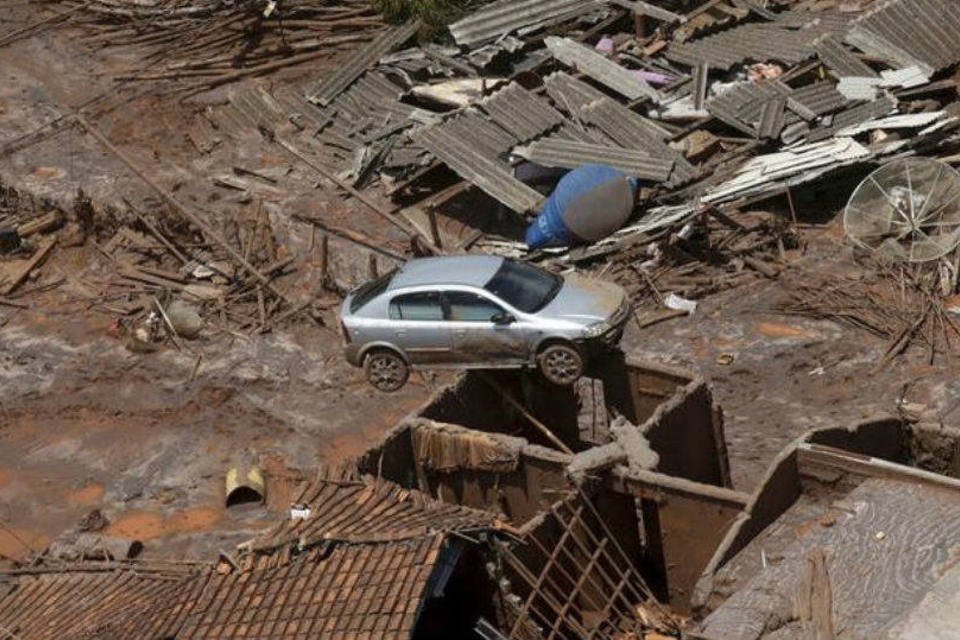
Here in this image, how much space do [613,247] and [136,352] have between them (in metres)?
8.30

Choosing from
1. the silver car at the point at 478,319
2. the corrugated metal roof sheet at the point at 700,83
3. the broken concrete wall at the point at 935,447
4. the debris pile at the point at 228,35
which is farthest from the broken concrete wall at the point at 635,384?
the debris pile at the point at 228,35

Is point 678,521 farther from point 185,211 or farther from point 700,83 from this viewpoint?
point 185,211

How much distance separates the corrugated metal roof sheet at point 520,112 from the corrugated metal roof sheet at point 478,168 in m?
0.92

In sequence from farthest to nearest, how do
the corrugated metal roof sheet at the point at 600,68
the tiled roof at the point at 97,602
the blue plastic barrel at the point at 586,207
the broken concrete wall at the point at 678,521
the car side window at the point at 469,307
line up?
the corrugated metal roof sheet at the point at 600,68, the blue plastic barrel at the point at 586,207, the car side window at the point at 469,307, the broken concrete wall at the point at 678,521, the tiled roof at the point at 97,602

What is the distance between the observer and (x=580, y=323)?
22.3m

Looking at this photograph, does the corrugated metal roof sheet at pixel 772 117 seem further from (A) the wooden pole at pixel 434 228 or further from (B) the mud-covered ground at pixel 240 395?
(A) the wooden pole at pixel 434 228

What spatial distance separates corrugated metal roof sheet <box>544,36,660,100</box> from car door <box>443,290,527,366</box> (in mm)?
9961

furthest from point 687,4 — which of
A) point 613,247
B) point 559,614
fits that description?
point 559,614

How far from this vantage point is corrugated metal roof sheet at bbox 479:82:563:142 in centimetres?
3069

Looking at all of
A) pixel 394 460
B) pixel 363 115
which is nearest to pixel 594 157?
pixel 363 115

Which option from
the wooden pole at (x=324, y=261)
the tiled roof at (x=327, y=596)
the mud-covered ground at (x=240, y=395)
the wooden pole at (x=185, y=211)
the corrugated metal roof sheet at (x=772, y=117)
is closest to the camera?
the tiled roof at (x=327, y=596)

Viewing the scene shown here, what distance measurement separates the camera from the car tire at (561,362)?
2222cm

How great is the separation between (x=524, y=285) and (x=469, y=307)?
0.88 metres

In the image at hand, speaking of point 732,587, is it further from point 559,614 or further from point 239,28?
point 239,28
